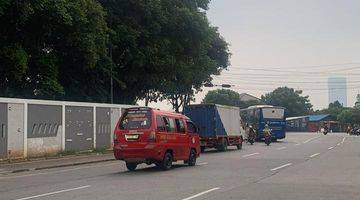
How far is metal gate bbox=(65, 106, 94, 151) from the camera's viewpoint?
29844 mm

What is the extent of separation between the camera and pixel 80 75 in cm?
3947

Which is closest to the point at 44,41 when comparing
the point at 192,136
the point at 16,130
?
the point at 16,130

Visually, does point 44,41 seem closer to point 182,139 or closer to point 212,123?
point 212,123

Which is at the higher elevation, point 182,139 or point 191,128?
point 191,128

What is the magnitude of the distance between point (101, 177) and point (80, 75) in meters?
23.2

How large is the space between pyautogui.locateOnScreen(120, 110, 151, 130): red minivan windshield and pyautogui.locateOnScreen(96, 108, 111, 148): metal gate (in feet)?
45.3

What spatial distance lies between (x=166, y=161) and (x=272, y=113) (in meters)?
34.9

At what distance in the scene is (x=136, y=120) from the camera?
1911 centimetres

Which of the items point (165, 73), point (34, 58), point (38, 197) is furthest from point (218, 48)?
point (38, 197)

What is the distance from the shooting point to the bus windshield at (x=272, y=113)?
173 feet

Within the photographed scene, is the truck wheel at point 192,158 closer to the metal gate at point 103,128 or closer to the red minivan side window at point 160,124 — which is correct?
the red minivan side window at point 160,124

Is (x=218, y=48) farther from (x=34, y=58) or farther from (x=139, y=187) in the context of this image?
(x=139, y=187)

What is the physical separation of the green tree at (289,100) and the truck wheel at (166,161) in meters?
123

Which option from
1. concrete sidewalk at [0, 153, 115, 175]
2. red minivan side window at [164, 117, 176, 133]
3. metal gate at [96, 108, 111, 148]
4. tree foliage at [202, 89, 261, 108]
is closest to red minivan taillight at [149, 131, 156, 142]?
red minivan side window at [164, 117, 176, 133]
